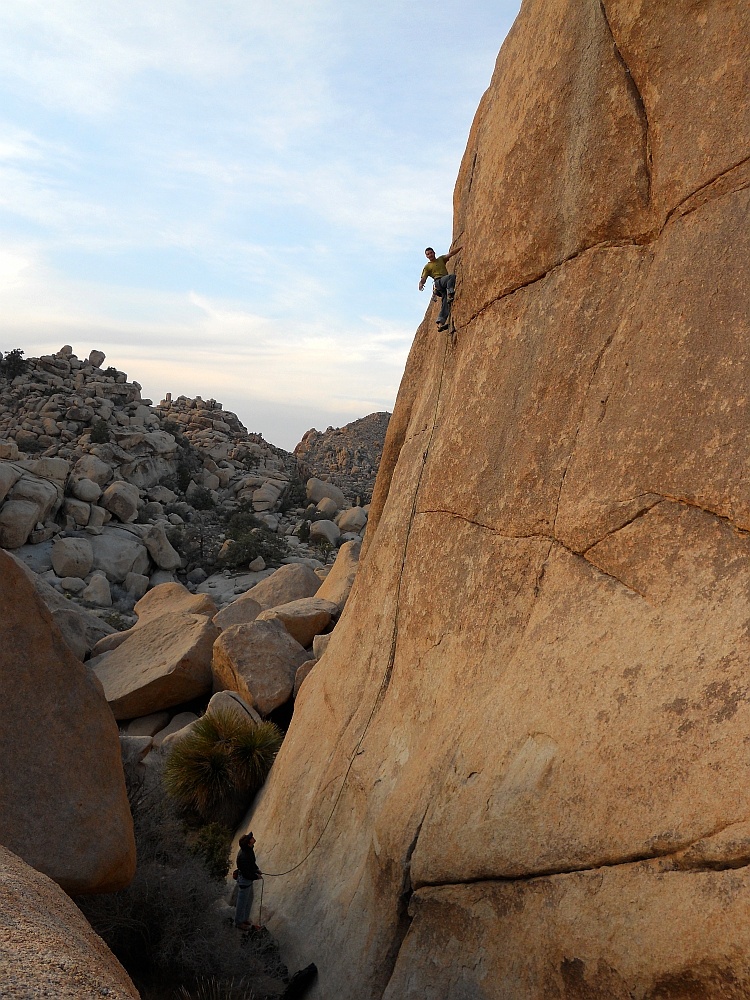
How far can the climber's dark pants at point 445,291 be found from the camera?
25.6ft

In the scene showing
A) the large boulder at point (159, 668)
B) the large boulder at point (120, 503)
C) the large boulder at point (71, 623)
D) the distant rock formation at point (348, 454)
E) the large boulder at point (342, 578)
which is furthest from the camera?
the distant rock formation at point (348, 454)

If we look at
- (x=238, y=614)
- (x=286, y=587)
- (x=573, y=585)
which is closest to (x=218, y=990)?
(x=573, y=585)

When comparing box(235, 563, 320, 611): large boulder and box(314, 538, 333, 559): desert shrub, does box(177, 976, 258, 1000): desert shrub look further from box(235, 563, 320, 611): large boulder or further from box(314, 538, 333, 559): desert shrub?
box(314, 538, 333, 559): desert shrub

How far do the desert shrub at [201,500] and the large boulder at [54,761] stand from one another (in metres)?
27.2

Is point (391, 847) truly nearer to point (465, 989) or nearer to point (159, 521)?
point (465, 989)

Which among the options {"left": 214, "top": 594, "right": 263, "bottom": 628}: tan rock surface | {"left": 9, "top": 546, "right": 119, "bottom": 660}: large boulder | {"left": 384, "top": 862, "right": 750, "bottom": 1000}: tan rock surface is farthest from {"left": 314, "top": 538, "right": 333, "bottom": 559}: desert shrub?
{"left": 384, "top": 862, "right": 750, "bottom": 1000}: tan rock surface

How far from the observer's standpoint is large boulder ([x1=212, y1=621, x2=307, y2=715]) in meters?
13.5

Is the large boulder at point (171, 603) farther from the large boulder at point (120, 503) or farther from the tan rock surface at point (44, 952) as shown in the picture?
the tan rock surface at point (44, 952)

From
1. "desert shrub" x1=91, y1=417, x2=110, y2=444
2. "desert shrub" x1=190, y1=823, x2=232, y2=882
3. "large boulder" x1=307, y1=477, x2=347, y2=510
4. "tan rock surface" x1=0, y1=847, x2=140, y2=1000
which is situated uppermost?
"desert shrub" x1=91, y1=417, x2=110, y2=444

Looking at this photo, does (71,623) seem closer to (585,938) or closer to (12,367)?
(585,938)

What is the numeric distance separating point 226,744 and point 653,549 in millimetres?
8123

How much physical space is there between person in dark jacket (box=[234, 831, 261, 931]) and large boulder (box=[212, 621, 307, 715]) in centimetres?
518

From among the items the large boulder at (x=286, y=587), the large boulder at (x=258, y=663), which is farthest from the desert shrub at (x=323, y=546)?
the large boulder at (x=258, y=663)

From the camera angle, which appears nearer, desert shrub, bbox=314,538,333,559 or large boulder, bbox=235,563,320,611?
large boulder, bbox=235,563,320,611
